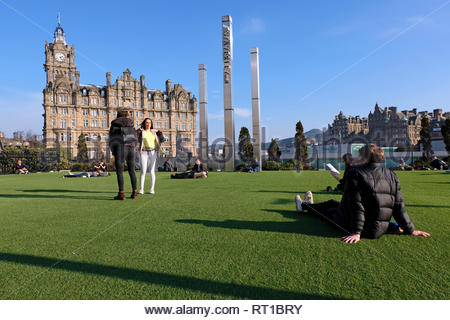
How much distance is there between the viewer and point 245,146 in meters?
30.9

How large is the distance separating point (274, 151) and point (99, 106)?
5287cm

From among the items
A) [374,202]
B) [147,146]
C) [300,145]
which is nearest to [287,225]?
[374,202]

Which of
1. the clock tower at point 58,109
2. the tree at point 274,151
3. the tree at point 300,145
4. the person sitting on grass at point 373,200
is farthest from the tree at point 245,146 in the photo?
the clock tower at point 58,109

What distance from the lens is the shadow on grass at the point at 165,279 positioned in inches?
77.5

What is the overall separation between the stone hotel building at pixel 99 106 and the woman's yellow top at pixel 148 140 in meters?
56.9

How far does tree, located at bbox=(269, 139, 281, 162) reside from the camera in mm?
35684

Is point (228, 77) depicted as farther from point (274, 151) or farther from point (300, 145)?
point (274, 151)

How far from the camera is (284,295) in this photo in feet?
6.46

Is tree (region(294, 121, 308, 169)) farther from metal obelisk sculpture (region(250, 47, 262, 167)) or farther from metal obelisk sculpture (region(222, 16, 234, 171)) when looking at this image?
metal obelisk sculpture (region(222, 16, 234, 171))

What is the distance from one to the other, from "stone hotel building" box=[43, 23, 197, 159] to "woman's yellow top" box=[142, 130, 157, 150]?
56.9 m

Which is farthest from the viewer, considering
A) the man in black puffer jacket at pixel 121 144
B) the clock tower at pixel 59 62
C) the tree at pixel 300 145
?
the clock tower at pixel 59 62

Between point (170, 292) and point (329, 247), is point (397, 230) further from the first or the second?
point (170, 292)

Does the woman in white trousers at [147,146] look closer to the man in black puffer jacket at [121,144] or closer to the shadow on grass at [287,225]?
the man in black puffer jacket at [121,144]

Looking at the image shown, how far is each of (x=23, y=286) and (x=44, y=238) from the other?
155 centimetres
